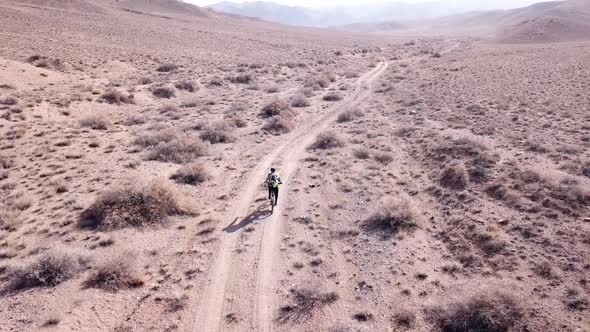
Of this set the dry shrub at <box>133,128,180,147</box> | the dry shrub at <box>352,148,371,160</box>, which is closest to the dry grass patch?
the dry shrub at <box>352,148,371,160</box>

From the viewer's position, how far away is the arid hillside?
33.6 ft

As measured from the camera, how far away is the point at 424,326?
32.4 feet

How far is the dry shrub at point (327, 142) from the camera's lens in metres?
23.5

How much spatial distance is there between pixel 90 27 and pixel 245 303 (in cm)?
7350

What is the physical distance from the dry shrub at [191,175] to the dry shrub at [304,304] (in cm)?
892

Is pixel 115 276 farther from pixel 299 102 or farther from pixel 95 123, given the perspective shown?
pixel 299 102

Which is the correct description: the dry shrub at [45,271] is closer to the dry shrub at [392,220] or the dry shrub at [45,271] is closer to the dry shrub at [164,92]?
the dry shrub at [392,220]

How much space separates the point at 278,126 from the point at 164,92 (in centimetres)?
1389

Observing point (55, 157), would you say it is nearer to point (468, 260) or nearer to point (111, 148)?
point (111, 148)

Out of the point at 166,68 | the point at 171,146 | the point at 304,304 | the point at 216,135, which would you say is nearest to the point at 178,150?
the point at 171,146

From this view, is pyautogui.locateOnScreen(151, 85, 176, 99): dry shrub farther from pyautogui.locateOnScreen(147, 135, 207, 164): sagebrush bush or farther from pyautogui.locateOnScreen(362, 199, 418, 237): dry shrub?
pyautogui.locateOnScreen(362, 199, 418, 237): dry shrub

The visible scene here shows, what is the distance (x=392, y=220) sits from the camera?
14469 millimetres

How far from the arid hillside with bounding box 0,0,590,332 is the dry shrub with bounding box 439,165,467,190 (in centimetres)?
11

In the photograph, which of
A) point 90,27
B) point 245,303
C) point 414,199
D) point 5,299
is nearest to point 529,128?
point 414,199
